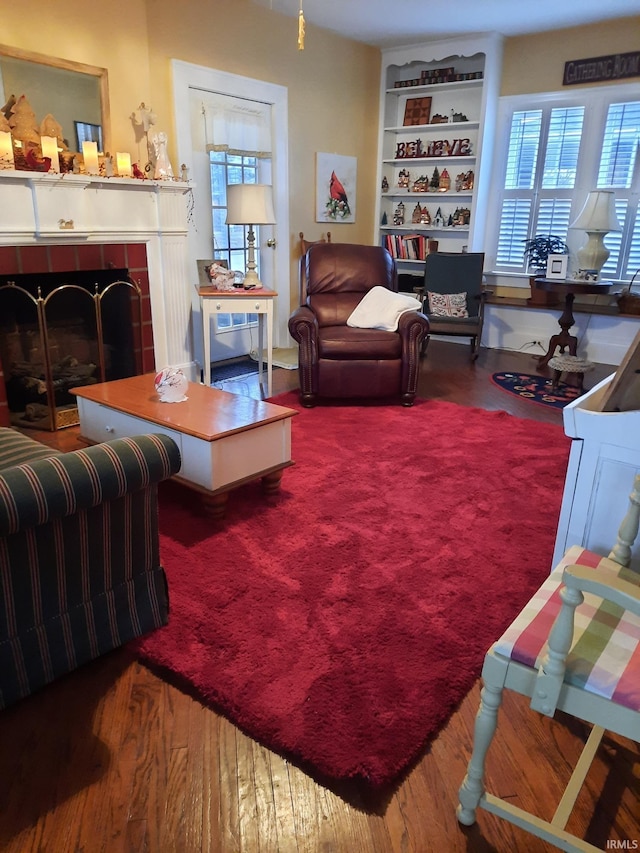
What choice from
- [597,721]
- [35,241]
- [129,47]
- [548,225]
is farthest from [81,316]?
[548,225]

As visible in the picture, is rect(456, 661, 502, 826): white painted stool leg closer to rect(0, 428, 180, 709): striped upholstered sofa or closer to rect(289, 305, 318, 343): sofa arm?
rect(0, 428, 180, 709): striped upholstered sofa

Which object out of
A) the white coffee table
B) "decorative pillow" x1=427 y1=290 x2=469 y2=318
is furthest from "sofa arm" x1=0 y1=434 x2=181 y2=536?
"decorative pillow" x1=427 y1=290 x2=469 y2=318

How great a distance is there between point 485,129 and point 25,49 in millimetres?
3822

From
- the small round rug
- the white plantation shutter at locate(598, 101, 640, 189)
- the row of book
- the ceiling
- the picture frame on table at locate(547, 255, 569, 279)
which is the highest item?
the ceiling

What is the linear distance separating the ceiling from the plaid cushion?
4.81 metres

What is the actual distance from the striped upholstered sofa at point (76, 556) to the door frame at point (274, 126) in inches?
136

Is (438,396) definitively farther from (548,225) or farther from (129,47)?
(129,47)

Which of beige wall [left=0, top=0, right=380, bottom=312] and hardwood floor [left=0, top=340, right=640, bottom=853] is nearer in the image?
hardwood floor [left=0, top=340, right=640, bottom=853]

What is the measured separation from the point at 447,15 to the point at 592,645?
5.22 meters

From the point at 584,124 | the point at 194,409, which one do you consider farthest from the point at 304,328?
the point at 584,124

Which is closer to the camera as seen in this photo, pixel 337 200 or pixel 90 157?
pixel 90 157

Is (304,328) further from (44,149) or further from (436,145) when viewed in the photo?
(436,145)

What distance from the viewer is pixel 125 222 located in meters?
3.86

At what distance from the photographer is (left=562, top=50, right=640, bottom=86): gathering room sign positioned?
16.1ft
